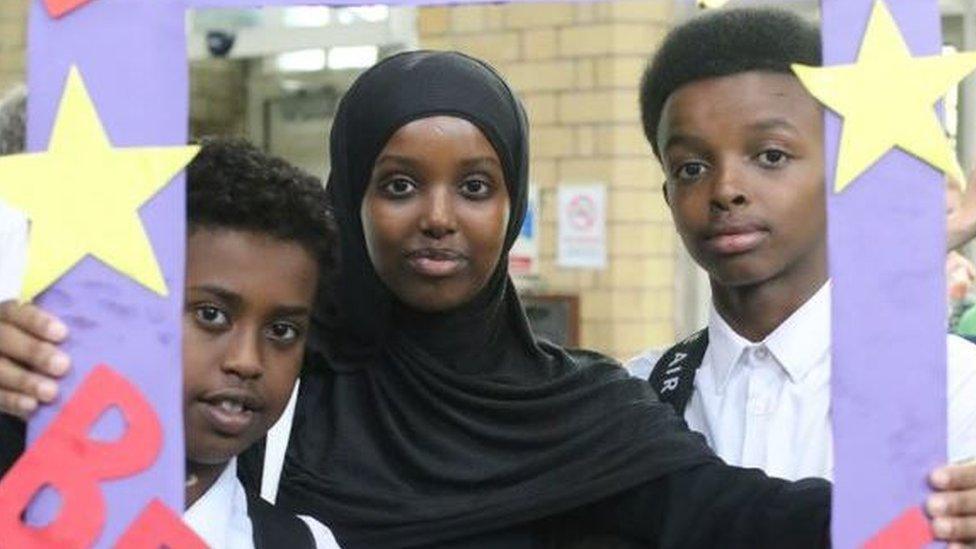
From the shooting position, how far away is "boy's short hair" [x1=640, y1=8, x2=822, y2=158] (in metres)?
2.19

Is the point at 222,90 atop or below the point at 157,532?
atop

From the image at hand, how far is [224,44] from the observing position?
6445mm

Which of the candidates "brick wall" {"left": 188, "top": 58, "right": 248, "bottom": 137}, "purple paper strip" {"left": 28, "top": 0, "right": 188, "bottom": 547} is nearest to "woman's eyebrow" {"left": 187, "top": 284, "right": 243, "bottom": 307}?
"purple paper strip" {"left": 28, "top": 0, "right": 188, "bottom": 547}

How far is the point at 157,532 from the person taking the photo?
5.91ft

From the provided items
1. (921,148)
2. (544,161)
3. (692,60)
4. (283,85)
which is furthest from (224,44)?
(921,148)

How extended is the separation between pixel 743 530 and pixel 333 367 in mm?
528

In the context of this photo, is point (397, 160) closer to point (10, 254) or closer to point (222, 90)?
point (10, 254)

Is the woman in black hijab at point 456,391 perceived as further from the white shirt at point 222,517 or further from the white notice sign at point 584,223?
the white notice sign at point 584,223

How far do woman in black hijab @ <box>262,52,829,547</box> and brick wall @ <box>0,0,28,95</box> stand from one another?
428cm

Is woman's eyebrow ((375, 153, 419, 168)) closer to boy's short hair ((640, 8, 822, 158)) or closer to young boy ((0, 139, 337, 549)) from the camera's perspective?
young boy ((0, 139, 337, 549))

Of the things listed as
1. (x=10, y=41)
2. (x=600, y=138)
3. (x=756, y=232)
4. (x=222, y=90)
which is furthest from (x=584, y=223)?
(x=756, y=232)

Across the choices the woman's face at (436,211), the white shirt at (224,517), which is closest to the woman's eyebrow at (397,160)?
the woman's face at (436,211)

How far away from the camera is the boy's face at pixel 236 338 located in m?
1.92

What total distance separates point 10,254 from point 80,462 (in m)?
0.49
